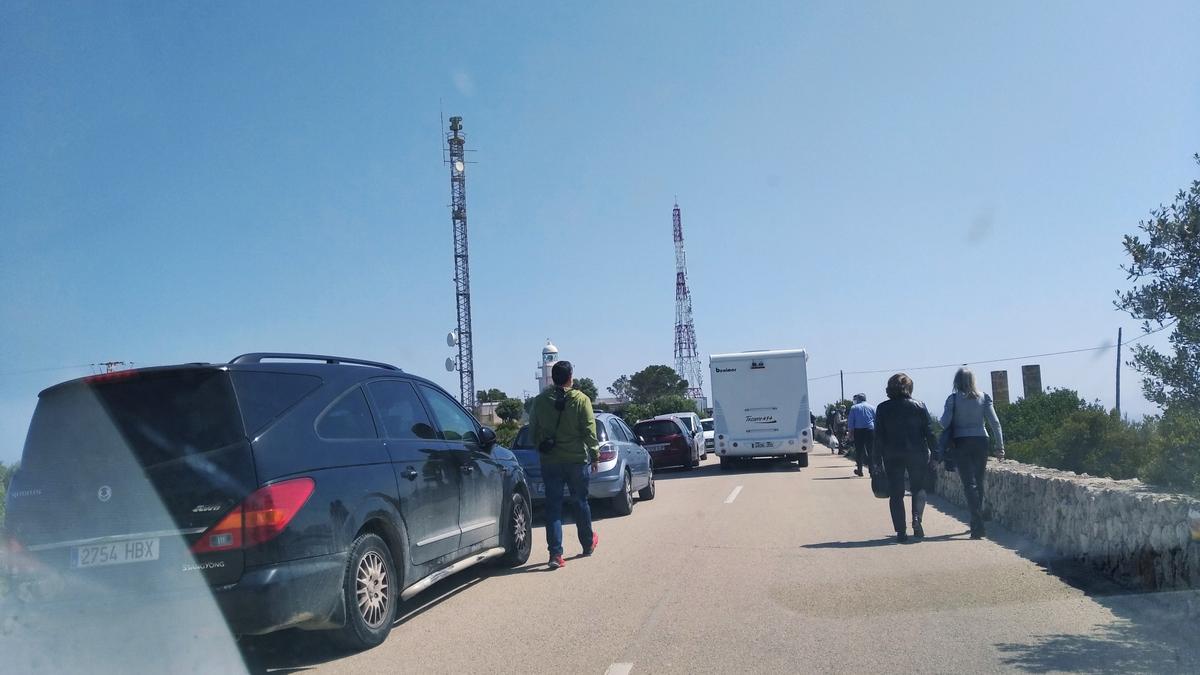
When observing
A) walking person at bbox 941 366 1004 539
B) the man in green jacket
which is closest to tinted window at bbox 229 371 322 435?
the man in green jacket

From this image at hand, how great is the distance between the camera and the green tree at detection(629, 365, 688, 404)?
322 ft

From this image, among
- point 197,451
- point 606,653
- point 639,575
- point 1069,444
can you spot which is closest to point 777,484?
point 1069,444

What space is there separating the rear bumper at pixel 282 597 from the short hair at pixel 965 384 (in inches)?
272

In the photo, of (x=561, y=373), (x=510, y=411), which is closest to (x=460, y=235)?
(x=510, y=411)

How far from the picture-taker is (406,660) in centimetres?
609

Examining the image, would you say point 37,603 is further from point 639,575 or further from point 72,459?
point 639,575

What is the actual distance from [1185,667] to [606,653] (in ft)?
10.7

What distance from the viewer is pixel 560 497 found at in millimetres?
9391

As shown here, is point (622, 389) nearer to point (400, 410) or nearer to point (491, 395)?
→ point (491, 395)

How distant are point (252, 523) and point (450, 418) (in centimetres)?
313

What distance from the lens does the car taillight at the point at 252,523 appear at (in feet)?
17.9

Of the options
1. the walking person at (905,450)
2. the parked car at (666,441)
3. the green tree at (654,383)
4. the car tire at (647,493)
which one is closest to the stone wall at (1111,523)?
the walking person at (905,450)

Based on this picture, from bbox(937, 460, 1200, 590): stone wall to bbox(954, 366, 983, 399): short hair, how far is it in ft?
3.42

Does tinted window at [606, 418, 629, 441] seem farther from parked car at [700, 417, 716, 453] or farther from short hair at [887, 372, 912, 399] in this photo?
parked car at [700, 417, 716, 453]
